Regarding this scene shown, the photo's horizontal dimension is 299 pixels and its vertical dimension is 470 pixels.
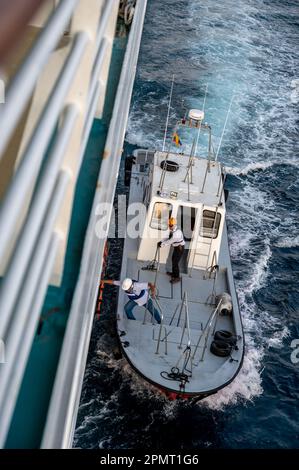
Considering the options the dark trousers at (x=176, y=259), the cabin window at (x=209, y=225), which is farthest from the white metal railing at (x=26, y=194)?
the cabin window at (x=209, y=225)

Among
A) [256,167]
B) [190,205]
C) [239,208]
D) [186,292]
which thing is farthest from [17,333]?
[256,167]

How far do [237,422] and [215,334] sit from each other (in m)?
2.01

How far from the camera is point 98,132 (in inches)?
186

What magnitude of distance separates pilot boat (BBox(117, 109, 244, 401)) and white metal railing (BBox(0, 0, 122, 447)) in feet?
29.8

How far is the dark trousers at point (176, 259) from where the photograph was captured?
1273 centimetres

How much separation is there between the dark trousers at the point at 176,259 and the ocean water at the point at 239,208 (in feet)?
6.52

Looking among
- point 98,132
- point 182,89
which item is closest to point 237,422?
point 98,132

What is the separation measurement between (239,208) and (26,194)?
18.0 metres

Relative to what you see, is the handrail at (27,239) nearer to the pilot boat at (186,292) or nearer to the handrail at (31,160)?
the handrail at (31,160)

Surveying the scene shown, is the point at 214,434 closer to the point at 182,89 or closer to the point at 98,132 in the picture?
the point at 98,132

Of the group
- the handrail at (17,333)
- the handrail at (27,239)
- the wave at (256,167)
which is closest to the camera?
the handrail at (27,239)

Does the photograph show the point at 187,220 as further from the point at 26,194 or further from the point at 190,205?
the point at 26,194

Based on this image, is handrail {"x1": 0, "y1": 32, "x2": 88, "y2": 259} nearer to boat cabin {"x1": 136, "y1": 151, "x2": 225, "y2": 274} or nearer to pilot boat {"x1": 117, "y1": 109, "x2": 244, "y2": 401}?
pilot boat {"x1": 117, "y1": 109, "x2": 244, "y2": 401}
